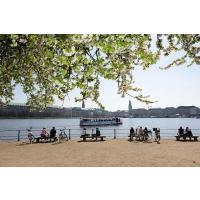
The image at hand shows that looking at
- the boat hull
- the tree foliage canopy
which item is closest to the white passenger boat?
the boat hull

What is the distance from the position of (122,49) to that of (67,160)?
→ 7719mm

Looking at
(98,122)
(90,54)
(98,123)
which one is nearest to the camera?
(90,54)

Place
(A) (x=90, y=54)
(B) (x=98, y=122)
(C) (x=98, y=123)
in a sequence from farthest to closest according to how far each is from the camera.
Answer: (B) (x=98, y=122) → (C) (x=98, y=123) → (A) (x=90, y=54)

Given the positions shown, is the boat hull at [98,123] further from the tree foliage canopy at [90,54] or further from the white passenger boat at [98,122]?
the tree foliage canopy at [90,54]

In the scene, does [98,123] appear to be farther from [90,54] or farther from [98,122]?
[90,54]

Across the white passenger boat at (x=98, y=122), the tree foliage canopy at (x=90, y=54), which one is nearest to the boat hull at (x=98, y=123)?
the white passenger boat at (x=98, y=122)

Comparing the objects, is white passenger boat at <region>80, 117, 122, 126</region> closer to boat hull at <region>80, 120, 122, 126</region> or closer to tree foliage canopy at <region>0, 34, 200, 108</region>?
boat hull at <region>80, 120, 122, 126</region>

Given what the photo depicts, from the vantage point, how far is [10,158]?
44.9 feet

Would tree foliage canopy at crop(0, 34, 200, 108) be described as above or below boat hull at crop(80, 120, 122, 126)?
above

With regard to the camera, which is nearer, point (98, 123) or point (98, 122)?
point (98, 123)

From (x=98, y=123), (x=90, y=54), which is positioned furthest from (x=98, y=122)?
(x=90, y=54)
